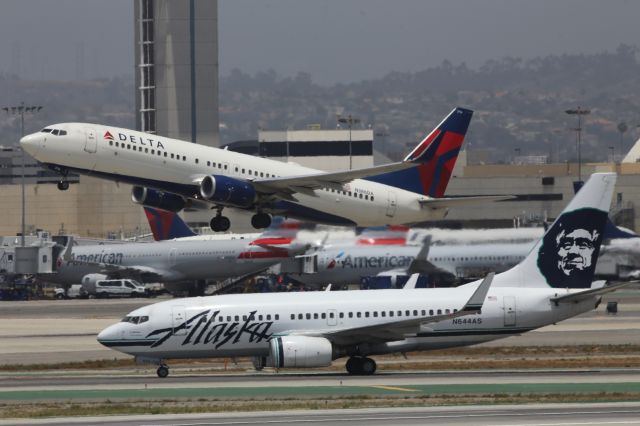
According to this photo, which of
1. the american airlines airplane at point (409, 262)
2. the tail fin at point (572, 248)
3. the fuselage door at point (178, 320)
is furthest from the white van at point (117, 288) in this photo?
the tail fin at point (572, 248)

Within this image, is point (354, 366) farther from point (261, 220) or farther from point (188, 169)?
point (261, 220)

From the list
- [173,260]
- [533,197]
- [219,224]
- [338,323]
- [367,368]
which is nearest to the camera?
[367,368]

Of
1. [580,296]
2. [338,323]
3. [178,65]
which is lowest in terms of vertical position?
[338,323]

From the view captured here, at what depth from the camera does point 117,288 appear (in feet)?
395

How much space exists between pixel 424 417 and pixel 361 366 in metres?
15.5

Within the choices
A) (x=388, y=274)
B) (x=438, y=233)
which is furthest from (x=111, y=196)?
(x=438, y=233)

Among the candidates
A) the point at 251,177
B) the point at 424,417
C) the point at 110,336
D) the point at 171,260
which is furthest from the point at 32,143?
the point at 171,260

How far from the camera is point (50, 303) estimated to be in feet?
364

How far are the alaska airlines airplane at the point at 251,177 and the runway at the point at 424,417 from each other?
88.1ft

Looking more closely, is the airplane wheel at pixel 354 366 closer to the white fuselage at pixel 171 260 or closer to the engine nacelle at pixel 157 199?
the engine nacelle at pixel 157 199

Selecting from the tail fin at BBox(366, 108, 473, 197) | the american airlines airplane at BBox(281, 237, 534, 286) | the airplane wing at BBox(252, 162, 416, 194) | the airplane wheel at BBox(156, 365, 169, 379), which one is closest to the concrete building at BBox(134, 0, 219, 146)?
the american airlines airplane at BBox(281, 237, 534, 286)

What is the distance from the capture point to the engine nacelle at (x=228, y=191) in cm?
6806

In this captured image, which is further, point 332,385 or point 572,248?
point 572,248

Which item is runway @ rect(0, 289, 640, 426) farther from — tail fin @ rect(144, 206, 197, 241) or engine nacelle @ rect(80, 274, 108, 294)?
engine nacelle @ rect(80, 274, 108, 294)
